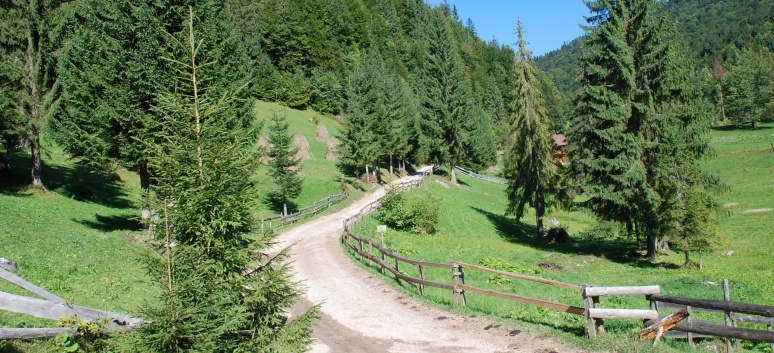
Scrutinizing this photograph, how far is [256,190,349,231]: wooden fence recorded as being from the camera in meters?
33.8

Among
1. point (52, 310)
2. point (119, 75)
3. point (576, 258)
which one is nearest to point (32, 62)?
point (119, 75)

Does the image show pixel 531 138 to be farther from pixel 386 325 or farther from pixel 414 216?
pixel 386 325

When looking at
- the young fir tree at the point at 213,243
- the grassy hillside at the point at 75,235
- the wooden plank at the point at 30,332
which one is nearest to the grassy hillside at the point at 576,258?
the young fir tree at the point at 213,243

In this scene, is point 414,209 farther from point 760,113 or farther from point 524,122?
point 760,113

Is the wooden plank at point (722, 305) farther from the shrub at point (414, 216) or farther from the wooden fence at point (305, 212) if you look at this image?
the wooden fence at point (305, 212)

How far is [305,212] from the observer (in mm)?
38812

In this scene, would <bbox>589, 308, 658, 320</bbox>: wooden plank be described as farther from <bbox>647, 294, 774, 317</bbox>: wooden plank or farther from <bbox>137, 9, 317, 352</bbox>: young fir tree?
<bbox>137, 9, 317, 352</bbox>: young fir tree

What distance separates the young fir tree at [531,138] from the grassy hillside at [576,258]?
3.94 m

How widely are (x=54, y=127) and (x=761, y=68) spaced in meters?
127

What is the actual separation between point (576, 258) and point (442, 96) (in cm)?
3433

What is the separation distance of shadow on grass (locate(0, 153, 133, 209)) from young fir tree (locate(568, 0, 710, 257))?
29.9 m

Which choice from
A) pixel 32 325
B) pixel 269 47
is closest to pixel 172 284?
pixel 32 325

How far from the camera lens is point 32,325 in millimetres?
9312

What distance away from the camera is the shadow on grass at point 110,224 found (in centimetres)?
2398
